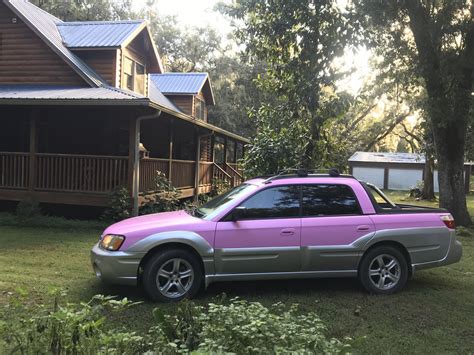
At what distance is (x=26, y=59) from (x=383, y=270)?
12.9 metres

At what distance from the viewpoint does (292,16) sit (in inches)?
437

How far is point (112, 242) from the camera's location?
617 cm

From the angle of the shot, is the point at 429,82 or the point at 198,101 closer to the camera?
the point at 429,82

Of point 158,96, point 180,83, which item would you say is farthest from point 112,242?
point 180,83

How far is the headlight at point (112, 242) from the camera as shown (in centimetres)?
611

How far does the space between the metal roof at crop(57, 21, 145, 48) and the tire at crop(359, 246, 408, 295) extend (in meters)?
11.9

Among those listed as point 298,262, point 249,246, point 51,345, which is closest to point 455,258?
point 298,262

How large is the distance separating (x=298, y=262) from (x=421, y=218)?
190cm

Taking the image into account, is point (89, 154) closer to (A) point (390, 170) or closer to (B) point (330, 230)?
(B) point (330, 230)

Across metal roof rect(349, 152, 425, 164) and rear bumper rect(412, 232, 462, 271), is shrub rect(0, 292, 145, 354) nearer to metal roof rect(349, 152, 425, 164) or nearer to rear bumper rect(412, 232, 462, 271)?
rear bumper rect(412, 232, 462, 271)

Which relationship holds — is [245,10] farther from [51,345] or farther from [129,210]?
[51,345]

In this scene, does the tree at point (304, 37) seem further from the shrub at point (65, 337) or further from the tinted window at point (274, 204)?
the shrub at point (65, 337)

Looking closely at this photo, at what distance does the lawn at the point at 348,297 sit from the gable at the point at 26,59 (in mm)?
7284

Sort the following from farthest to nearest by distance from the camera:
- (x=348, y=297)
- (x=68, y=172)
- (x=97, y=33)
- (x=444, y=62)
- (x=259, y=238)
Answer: (x=97, y=33), (x=444, y=62), (x=68, y=172), (x=348, y=297), (x=259, y=238)
